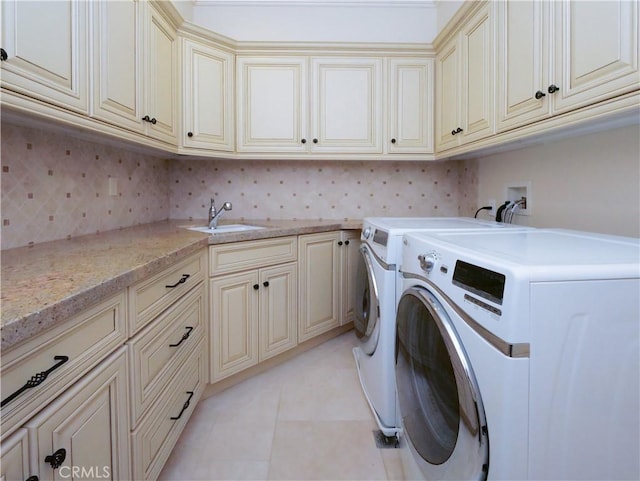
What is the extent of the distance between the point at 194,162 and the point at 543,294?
2.56m

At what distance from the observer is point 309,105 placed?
253cm

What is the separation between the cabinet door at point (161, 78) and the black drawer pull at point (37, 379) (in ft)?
4.54

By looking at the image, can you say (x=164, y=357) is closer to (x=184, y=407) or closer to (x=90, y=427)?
(x=184, y=407)

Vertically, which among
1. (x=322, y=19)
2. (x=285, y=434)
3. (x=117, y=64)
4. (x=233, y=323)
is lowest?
(x=285, y=434)

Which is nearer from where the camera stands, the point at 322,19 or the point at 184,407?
the point at 184,407

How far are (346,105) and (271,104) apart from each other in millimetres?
503

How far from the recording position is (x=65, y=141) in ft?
5.29

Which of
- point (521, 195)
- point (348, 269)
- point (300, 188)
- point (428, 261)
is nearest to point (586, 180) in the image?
point (521, 195)

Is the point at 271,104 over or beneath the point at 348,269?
over

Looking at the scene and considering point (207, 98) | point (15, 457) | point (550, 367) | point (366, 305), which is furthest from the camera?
point (207, 98)

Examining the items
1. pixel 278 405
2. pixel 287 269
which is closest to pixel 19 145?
pixel 287 269

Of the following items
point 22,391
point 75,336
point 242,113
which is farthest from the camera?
point 242,113

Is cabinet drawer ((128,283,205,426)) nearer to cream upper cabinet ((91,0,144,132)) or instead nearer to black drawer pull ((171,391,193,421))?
black drawer pull ((171,391,193,421))

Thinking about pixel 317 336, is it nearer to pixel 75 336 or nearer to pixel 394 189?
pixel 394 189
